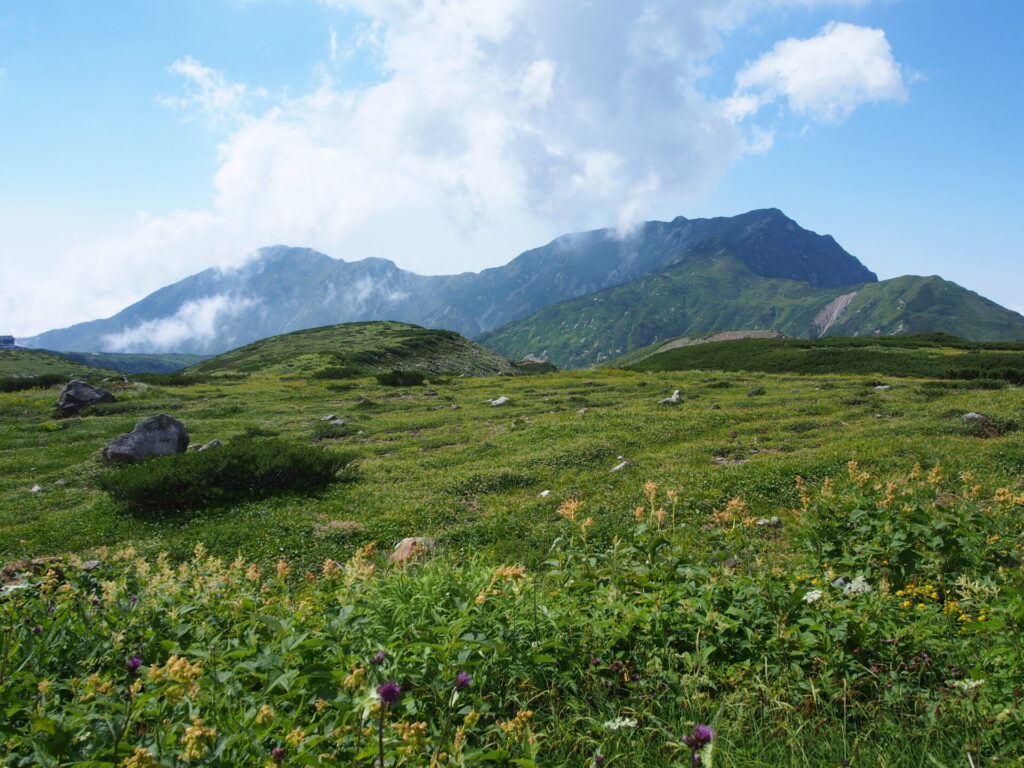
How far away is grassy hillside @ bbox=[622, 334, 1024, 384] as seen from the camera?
149ft

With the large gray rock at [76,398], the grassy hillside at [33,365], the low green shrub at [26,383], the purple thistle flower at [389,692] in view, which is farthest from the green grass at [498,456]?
the grassy hillside at [33,365]

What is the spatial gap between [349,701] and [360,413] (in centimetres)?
3057

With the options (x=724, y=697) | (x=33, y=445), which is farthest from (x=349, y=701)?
(x=33, y=445)

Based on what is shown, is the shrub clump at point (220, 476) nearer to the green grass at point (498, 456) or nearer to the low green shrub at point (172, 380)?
the green grass at point (498, 456)

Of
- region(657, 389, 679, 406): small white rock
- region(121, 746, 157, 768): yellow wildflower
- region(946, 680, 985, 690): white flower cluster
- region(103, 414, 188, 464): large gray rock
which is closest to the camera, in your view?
region(121, 746, 157, 768): yellow wildflower

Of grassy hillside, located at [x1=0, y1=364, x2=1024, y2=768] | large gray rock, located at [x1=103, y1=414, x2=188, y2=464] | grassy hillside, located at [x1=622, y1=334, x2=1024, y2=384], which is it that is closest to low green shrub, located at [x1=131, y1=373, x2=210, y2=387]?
large gray rock, located at [x1=103, y1=414, x2=188, y2=464]

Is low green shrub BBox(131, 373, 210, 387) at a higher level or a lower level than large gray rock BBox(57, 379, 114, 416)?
higher

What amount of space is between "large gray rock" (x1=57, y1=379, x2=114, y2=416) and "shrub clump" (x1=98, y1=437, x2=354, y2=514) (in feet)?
76.1

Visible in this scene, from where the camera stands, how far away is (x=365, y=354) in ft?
266

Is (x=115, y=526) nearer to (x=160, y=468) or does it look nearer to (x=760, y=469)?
(x=160, y=468)

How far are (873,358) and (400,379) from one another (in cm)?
5050

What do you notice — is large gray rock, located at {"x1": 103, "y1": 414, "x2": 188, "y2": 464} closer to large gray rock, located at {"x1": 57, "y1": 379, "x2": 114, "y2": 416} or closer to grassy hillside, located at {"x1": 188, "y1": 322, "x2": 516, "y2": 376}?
large gray rock, located at {"x1": 57, "y1": 379, "x2": 114, "y2": 416}

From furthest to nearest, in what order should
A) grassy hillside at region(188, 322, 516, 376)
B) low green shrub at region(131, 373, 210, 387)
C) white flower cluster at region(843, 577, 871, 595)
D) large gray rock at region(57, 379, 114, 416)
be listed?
1. grassy hillside at region(188, 322, 516, 376)
2. low green shrub at region(131, 373, 210, 387)
3. large gray rock at region(57, 379, 114, 416)
4. white flower cluster at region(843, 577, 871, 595)

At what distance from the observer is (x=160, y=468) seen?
15523 mm
